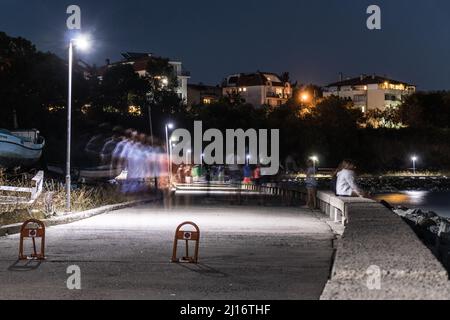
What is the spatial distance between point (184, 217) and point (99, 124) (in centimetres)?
6411

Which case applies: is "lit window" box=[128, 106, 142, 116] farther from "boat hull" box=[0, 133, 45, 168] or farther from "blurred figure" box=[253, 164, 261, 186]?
"blurred figure" box=[253, 164, 261, 186]

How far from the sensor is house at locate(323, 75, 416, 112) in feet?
553

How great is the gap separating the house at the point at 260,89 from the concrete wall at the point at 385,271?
522ft

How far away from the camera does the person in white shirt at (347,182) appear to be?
79.0 feet

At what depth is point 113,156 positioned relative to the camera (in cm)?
7325

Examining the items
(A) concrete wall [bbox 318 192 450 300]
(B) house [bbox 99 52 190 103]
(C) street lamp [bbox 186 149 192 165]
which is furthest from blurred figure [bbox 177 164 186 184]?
(B) house [bbox 99 52 190 103]

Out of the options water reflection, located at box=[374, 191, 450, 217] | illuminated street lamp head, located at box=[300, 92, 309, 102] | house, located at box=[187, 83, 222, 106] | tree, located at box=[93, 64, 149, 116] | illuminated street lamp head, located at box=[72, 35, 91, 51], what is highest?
house, located at box=[187, 83, 222, 106]

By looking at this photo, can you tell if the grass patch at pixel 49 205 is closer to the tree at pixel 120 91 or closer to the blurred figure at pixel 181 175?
the blurred figure at pixel 181 175

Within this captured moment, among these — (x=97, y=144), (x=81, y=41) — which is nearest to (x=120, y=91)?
(x=97, y=144)

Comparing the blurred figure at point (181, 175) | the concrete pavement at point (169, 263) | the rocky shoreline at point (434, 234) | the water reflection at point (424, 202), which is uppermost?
the blurred figure at point (181, 175)

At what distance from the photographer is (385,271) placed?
8086 mm

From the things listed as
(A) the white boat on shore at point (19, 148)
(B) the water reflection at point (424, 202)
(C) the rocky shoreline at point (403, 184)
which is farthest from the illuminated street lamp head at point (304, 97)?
(A) the white boat on shore at point (19, 148)

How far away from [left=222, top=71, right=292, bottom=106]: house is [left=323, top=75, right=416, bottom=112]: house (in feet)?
36.2

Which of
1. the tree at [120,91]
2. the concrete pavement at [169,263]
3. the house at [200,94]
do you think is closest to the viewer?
the concrete pavement at [169,263]
